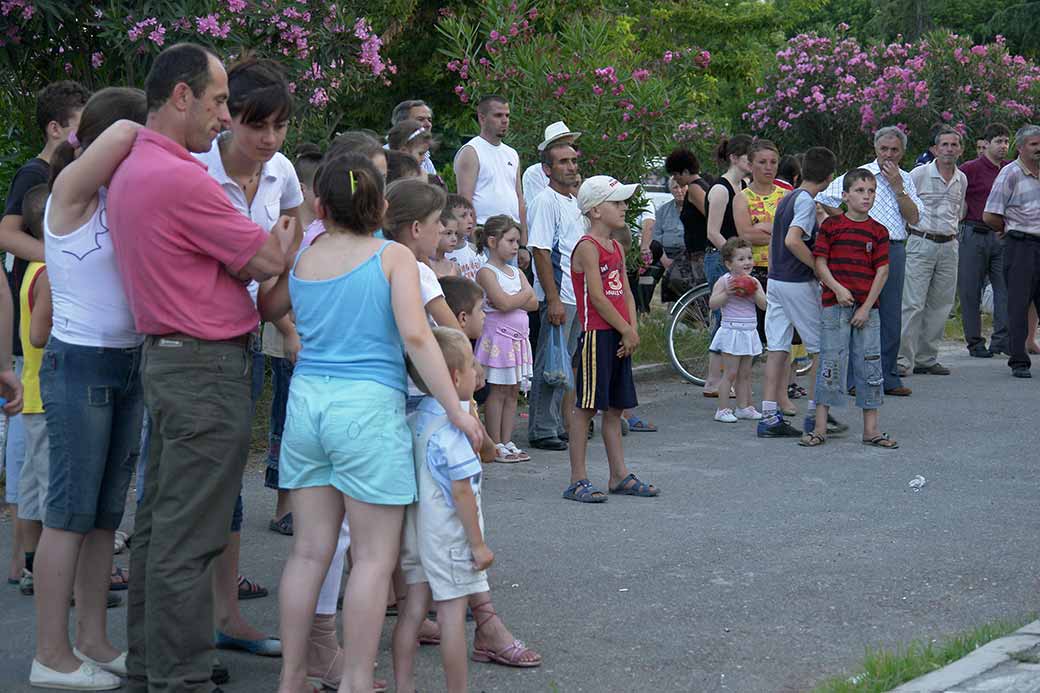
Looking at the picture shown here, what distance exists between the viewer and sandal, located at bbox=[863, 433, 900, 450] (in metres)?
9.07

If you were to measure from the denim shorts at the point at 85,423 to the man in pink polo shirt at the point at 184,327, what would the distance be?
1.10 ft

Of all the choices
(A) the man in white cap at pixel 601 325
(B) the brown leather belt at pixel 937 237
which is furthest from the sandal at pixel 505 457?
(B) the brown leather belt at pixel 937 237

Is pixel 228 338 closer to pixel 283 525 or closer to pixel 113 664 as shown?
pixel 113 664

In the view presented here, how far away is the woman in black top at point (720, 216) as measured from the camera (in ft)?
36.1

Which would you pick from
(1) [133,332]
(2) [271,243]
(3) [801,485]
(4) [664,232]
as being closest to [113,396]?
(1) [133,332]

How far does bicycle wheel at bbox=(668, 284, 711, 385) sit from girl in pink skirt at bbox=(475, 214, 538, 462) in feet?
11.2

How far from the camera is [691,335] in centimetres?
Answer: 1225

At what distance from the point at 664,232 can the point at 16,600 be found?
9.87 m

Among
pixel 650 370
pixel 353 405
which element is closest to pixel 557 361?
pixel 650 370

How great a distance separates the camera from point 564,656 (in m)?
5.06

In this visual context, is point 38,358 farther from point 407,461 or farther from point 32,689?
point 407,461

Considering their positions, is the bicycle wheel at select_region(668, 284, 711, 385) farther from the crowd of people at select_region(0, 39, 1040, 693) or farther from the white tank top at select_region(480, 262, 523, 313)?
the crowd of people at select_region(0, 39, 1040, 693)

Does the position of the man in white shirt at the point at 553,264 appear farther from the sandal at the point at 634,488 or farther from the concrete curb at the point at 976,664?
the concrete curb at the point at 976,664

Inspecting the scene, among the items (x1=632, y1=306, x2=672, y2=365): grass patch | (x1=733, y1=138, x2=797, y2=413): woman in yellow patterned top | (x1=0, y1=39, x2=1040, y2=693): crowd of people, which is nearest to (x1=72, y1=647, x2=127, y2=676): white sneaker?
(x1=0, y1=39, x2=1040, y2=693): crowd of people
